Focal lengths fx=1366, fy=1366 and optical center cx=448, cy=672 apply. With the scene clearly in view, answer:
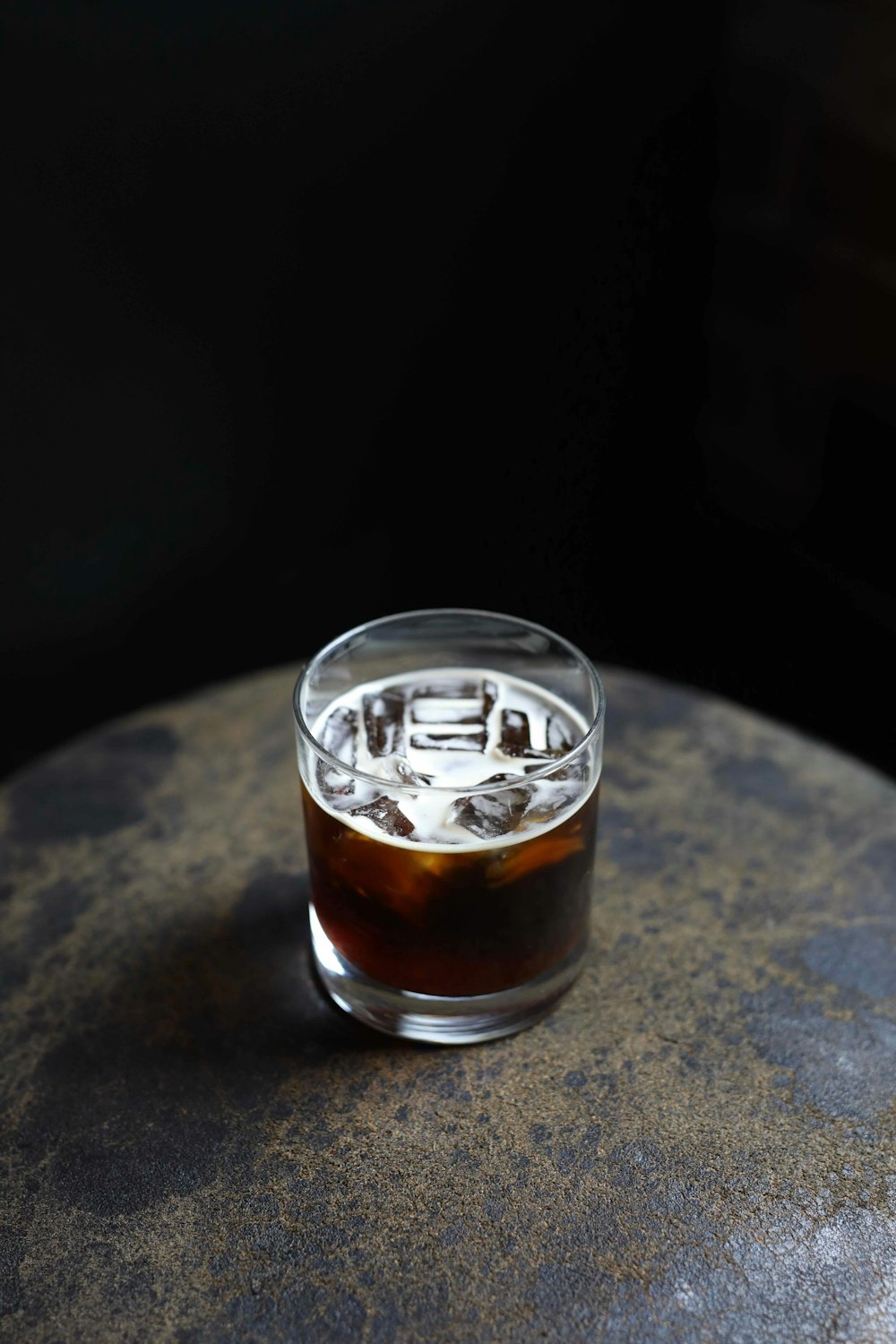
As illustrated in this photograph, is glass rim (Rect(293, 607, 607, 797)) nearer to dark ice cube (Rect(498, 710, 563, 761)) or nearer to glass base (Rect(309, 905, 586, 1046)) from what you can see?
dark ice cube (Rect(498, 710, 563, 761))

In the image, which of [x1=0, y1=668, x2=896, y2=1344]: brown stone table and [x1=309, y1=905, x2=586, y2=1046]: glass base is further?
[x1=309, y1=905, x2=586, y2=1046]: glass base

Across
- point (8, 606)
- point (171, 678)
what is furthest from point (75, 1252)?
point (171, 678)

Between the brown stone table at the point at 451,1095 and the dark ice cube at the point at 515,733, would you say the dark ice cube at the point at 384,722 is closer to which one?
the dark ice cube at the point at 515,733

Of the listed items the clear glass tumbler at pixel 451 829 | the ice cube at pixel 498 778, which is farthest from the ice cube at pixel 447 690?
the ice cube at pixel 498 778

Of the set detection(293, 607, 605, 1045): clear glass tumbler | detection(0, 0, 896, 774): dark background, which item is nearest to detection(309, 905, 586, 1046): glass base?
detection(293, 607, 605, 1045): clear glass tumbler

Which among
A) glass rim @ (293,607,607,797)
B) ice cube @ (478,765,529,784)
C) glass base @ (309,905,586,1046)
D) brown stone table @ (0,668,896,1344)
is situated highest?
glass rim @ (293,607,607,797)

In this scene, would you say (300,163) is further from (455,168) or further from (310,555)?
(310,555)

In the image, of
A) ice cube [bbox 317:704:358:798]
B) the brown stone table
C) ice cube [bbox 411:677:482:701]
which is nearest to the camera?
the brown stone table
